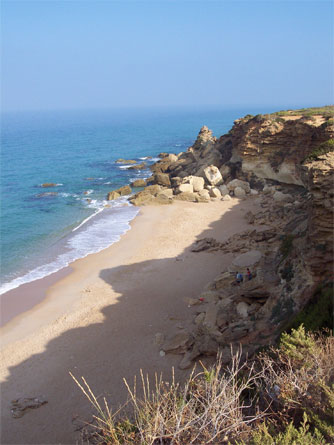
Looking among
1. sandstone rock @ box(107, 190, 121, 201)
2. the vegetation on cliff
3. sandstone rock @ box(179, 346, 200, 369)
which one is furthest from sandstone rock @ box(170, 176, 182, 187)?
the vegetation on cliff

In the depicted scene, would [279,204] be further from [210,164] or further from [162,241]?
[210,164]

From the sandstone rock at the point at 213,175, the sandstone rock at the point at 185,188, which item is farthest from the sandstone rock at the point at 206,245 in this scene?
the sandstone rock at the point at 213,175

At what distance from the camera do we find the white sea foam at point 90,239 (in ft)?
76.0

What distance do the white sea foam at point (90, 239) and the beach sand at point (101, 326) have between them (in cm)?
126

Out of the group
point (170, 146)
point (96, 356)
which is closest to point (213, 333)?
point (96, 356)

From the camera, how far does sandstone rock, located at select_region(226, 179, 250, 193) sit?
115 ft

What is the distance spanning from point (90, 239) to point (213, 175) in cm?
1517

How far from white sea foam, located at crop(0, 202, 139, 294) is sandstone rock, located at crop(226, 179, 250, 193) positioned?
930 centimetres

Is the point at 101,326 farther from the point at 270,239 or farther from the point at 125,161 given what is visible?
the point at 125,161

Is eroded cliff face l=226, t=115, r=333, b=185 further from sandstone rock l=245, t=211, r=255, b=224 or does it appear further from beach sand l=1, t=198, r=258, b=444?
beach sand l=1, t=198, r=258, b=444

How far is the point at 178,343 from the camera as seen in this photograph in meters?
13.7

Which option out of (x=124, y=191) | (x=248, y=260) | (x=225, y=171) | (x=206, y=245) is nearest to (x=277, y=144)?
(x=225, y=171)

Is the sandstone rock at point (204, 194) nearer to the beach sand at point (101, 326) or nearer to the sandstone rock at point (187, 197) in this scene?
the sandstone rock at point (187, 197)

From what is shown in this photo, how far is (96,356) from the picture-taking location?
1414 cm
